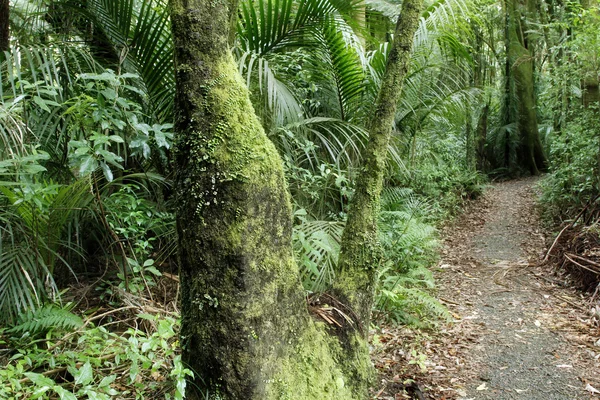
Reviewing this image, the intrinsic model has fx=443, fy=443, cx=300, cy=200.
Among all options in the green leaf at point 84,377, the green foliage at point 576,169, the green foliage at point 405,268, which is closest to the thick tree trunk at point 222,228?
the green leaf at point 84,377

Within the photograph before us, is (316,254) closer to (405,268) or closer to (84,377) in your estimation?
(84,377)

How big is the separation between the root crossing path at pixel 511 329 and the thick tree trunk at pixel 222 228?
161 centimetres

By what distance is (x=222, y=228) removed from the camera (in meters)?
1.93

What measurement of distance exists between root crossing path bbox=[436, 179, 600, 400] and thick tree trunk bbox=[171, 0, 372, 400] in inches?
63.5

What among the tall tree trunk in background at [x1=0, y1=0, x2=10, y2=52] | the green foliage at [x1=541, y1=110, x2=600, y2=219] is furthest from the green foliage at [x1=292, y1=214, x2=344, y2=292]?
the green foliage at [x1=541, y1=110, x2=600, y2=219]

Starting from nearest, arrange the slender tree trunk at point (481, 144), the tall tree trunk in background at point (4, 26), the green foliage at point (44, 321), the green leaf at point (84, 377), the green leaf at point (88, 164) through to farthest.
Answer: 1. the green leaf at point (84, 377)
2. the green leaf at point (88, 164)
3. the green foliage at point (44, 321)
4. the tall tree trunk in background at point (4, 26)
5. the slender tree trunk at point (481, 144)

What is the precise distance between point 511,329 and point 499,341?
1.24 feet

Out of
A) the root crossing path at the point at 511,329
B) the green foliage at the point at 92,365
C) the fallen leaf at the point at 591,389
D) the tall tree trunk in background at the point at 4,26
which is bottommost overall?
the root crossing path at the point at 511,329

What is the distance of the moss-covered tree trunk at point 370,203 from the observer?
2674 mm

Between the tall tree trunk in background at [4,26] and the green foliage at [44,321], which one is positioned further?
the tall tree trunk in background at [4,26]

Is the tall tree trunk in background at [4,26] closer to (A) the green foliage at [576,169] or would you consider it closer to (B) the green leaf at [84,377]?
A: (B) the green leaf at [84,377]

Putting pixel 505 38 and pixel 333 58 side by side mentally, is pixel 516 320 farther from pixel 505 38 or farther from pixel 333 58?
pixel 505 38

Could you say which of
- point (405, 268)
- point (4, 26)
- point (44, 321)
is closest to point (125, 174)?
point (4, 26)

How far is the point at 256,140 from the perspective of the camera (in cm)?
207
